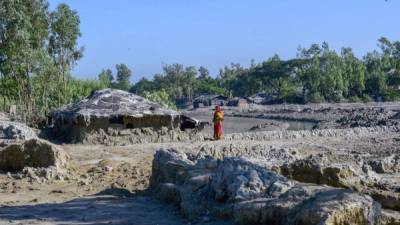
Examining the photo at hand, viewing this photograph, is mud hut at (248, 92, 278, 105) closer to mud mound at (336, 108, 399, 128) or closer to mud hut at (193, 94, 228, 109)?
mud hut at (193, 94, 228, 109)

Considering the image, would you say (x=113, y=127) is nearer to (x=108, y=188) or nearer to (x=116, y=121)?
(x=116, y=121)

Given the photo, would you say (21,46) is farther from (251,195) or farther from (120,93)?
(251,195)

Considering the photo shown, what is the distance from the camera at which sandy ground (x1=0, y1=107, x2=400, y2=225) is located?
859 cm

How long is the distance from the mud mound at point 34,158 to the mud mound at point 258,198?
4767mm

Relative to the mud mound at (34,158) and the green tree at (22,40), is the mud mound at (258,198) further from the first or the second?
the green tree at (22,40)

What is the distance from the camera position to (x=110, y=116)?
20406mm

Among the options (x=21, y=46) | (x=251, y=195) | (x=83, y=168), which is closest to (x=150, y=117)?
(x=83, y=168)

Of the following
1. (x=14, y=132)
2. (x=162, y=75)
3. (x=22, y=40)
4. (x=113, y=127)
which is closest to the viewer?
(x=14, y=132)

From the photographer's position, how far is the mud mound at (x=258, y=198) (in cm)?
646

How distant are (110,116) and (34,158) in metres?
6.04

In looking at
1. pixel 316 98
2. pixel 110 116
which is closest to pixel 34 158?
pixel 110 116

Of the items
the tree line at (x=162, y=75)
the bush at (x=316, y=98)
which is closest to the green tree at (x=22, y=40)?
the tree line at (x=162, y=75)

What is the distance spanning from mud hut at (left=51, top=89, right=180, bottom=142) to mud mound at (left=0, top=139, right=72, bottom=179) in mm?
5558

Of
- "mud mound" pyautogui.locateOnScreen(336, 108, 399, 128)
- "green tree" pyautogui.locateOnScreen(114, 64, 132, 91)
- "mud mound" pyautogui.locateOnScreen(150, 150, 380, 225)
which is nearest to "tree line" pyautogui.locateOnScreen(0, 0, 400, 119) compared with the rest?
"green tree" pyautogui.locateOnScreen(114, 64, 132, 91)
